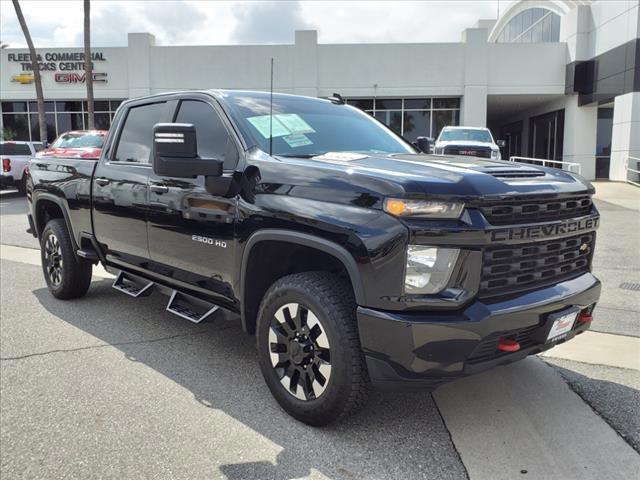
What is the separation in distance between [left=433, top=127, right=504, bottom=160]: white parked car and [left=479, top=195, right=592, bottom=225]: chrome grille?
10.4 meters

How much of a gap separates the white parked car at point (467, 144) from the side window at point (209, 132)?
32.6 ft

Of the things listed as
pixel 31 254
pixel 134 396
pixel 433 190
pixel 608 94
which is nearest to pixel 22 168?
pixel 31 254

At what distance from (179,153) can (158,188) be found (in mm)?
835

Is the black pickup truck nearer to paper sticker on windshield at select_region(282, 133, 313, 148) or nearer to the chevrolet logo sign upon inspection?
paper sticker on windshield at select_region(282, 133, 313, 148)

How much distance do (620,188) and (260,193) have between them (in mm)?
18819

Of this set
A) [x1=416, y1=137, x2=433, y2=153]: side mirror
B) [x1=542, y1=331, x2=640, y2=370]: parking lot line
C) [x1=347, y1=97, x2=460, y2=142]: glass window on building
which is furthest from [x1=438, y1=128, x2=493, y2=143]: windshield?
[x1=542, y1=331, x2=640, y2=370]: parking lot line

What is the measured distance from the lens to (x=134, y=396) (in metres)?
3.66

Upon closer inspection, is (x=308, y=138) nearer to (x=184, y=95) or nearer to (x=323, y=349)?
(x=184, y=95)

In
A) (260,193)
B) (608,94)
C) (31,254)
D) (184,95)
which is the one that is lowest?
(31,254)

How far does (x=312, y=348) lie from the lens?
10.2 ft

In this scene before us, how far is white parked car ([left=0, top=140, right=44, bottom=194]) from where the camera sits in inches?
701

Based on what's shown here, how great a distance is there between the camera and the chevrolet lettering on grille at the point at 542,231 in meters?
2.74

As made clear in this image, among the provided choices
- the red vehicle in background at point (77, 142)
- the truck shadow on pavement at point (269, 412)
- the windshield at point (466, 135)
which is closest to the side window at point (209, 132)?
the truck shadow on pavement at point (269, 412)

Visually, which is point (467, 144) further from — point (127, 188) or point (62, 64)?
point (62, 64)
